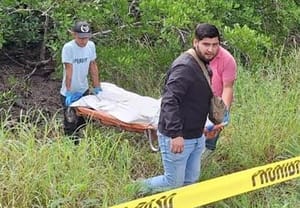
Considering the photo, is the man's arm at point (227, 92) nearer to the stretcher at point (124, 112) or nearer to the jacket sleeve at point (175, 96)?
the stretcher at point (124, 112)

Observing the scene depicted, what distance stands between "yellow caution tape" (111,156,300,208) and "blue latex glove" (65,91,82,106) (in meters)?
1.89

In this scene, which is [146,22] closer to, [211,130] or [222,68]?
[222,68]

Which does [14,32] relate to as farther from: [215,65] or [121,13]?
[215,65]

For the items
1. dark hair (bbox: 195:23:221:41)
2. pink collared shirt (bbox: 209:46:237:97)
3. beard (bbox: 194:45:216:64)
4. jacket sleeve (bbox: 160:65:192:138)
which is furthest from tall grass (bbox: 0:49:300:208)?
dark hair (bbox: 195:23:221:41)

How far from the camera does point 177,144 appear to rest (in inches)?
187

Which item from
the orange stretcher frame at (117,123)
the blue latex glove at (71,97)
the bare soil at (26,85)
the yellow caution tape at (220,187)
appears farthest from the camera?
the bare soil at (26,85)

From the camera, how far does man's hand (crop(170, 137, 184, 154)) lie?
474 centimetres

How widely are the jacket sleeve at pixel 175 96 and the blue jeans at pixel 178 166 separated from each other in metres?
0.13

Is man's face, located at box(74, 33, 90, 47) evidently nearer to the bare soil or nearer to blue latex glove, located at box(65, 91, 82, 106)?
blue latex glove, located at box(65, 91, 82, 106)

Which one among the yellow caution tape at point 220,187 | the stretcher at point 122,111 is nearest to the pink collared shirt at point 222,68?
the stretcher at point 122,111

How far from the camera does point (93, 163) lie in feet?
17.6

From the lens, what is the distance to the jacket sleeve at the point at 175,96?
4.67 metres

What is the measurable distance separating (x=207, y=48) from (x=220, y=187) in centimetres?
93

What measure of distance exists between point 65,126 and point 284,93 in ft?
7.27
